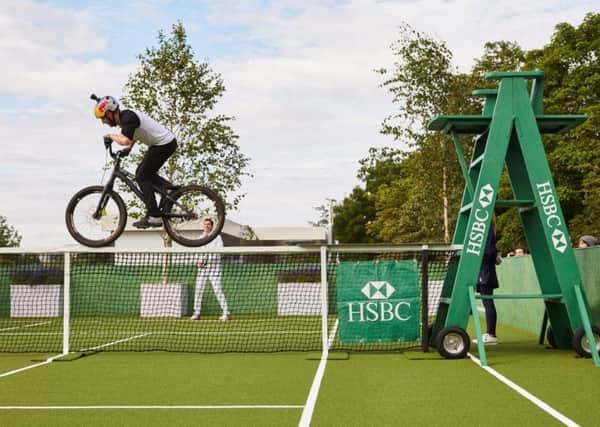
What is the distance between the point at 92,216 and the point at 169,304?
523 inches

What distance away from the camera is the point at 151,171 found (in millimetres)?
10438

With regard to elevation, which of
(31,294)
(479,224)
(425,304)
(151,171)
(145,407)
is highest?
(151,171)

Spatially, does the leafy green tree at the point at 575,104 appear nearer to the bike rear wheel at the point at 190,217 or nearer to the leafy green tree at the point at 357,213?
the bike rear wheel at the point at 190,217

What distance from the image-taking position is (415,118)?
3291cm

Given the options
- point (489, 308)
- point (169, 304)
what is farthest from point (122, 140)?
point (169, 304)

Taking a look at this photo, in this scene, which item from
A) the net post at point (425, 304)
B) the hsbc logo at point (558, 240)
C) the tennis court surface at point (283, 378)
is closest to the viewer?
the tennis court surface at point (283, 378)

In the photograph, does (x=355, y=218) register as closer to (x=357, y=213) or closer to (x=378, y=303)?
(x=357, y=213)

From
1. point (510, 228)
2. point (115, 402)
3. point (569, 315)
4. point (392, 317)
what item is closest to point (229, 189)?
point (392, 317)

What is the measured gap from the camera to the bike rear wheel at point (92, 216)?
10648 mm

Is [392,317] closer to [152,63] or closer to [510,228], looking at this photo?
[152,63]

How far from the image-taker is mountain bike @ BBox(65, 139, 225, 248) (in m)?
10.5

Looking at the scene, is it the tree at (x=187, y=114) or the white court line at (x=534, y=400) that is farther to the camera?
the tree at (x=187, y=114)

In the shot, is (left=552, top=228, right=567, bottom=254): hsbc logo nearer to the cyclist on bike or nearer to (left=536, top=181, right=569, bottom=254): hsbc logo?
(left=536, top=181, right=569, bottom=254): hsbc logo

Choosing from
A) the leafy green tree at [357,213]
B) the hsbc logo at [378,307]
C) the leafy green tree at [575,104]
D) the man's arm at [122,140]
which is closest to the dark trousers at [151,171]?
the man's arm at [122,140]
